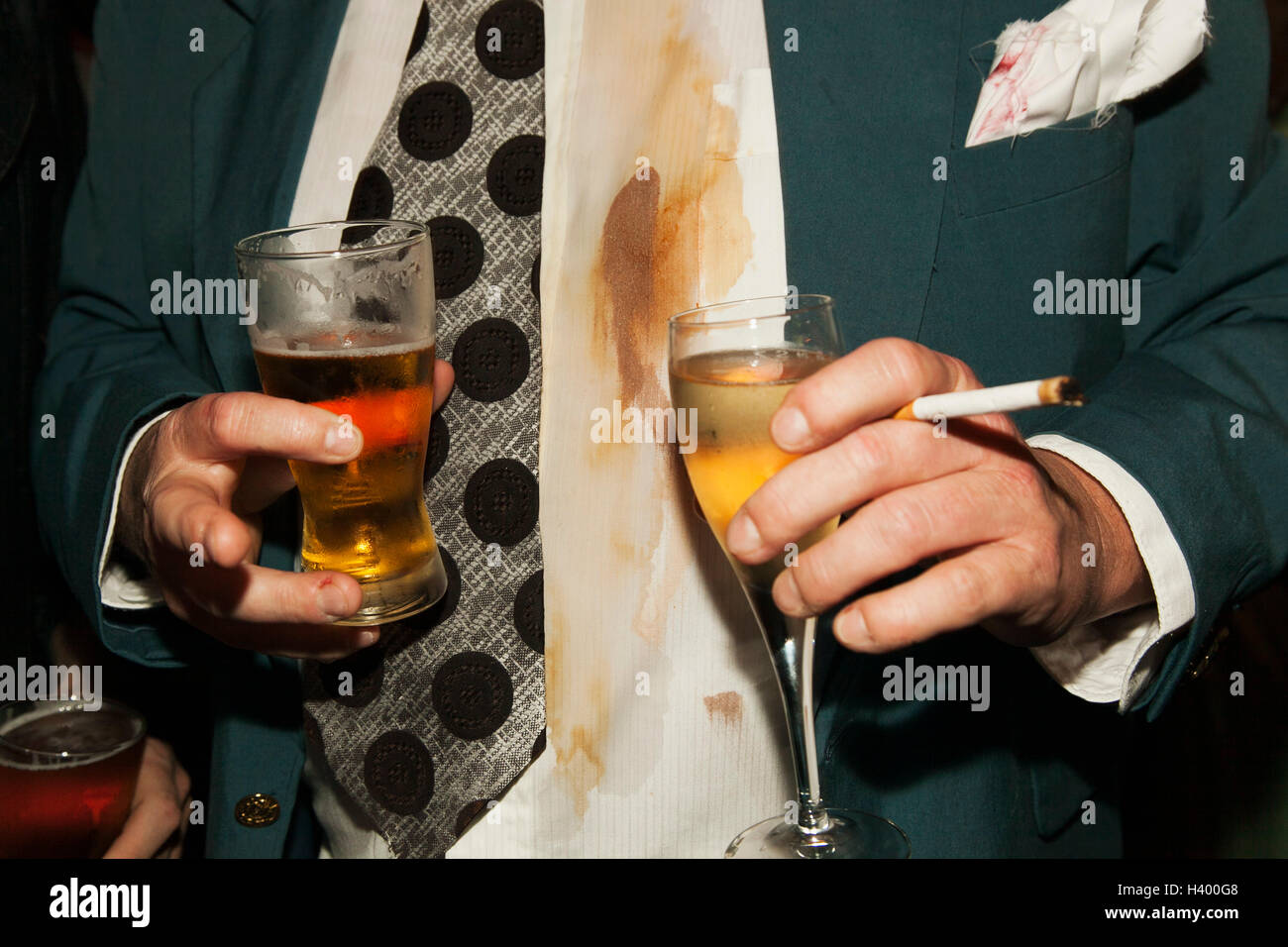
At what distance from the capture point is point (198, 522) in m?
1.02

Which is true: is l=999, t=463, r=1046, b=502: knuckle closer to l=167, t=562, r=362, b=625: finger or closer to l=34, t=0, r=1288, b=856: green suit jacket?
l=34, t=0, r=1288, b=856: green suit jacket

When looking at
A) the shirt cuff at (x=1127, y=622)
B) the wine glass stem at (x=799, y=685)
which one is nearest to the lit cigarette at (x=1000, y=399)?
the wine glass stem at (x=799, y=685)

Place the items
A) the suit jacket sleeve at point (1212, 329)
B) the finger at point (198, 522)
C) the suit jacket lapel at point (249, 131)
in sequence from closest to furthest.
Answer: the finger at point (198, 522), the suit jacket sleeve at point (1212, 329), the suit jacket lapel at point (249, 131)

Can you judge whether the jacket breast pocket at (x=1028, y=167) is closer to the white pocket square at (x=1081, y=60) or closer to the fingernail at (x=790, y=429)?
the white pocket square at (x=1081, y=60)

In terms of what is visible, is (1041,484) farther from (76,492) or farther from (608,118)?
(76,492)

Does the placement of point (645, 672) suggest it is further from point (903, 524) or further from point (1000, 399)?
point (1000, 399)

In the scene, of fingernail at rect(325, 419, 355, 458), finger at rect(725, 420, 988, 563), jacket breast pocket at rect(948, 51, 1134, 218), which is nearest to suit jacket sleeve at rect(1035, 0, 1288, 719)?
jacket breast pocket at rect(948, 51, 1134, 218)

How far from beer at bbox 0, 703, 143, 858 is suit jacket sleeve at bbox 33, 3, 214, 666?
0.16 m

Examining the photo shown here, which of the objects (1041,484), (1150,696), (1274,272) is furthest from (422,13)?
(1150,696)

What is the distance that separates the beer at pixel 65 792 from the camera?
4.52 ft

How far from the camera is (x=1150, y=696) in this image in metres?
1.24

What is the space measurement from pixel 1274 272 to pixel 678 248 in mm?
Result: 840

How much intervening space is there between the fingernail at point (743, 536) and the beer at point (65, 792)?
Result: 1063 millimetres

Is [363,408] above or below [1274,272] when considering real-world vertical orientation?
below
